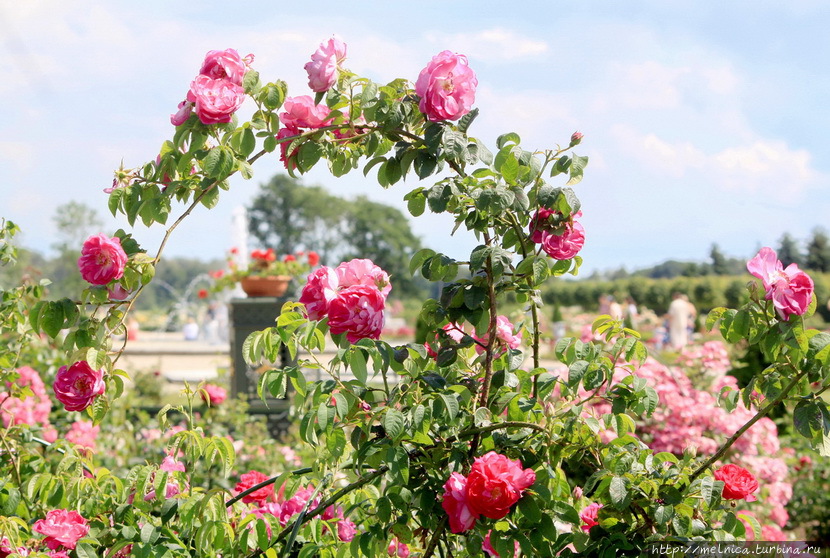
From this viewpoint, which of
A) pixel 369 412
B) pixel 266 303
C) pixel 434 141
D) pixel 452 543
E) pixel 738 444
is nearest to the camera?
pixel 369 412

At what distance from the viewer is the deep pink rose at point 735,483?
1515 mm

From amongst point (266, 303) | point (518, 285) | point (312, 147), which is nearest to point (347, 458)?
point (518, 285)

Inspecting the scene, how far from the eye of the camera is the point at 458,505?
4.66 feet

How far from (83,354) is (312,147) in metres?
0.65

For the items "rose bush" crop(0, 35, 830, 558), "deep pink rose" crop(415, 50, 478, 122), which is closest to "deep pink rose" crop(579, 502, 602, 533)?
"rose bush" crop(0, 35, 830, 558)

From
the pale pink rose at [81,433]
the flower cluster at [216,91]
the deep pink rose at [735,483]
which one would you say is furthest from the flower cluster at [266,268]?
the deep pink rose at [735,483]

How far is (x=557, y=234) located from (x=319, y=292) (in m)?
0.48

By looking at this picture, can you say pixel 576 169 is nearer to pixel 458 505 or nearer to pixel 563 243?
pixel 563 243

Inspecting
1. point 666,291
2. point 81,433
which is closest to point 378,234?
point 666,291

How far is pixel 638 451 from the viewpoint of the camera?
1.59m

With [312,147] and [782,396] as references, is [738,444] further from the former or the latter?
[312,147]

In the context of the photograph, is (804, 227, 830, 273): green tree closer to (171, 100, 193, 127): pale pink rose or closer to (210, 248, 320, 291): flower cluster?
(210, 248, 320, 291): flower cluster

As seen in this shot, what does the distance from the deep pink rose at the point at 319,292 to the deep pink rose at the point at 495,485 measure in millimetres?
391

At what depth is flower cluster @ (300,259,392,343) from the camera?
1464mm
